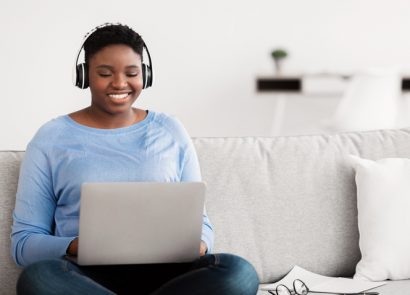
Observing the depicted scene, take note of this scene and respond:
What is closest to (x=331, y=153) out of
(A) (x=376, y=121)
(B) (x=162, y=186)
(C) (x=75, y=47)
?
(B) (x=162, y=186)

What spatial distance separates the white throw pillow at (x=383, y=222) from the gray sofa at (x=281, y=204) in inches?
2.2

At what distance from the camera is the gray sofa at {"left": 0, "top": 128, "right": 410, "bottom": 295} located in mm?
2064

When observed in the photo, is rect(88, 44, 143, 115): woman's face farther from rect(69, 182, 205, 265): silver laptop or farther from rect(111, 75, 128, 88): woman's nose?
rect(69, 182, 205, 265): silver laptop

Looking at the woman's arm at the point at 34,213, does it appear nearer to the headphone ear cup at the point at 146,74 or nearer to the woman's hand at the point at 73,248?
the woman's hand at the point at 73,248

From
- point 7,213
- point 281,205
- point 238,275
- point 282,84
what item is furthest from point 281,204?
point 282,84

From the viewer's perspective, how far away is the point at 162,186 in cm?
160

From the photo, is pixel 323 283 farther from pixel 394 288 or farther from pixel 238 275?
pixel 238 275

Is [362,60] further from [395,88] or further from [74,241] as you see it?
[74,241]

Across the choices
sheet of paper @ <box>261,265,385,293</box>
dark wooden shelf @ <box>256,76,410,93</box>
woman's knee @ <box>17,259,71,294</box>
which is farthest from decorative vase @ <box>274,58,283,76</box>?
woman's knee @ <box>17,259,71,294</box>

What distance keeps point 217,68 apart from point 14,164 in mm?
3802

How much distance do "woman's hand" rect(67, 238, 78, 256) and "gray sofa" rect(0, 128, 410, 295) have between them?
379 millimetres

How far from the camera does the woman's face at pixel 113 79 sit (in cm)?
191

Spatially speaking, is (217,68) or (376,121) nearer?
(376,121)

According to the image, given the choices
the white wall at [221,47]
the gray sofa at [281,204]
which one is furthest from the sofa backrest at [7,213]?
the white wall at [221,47]
